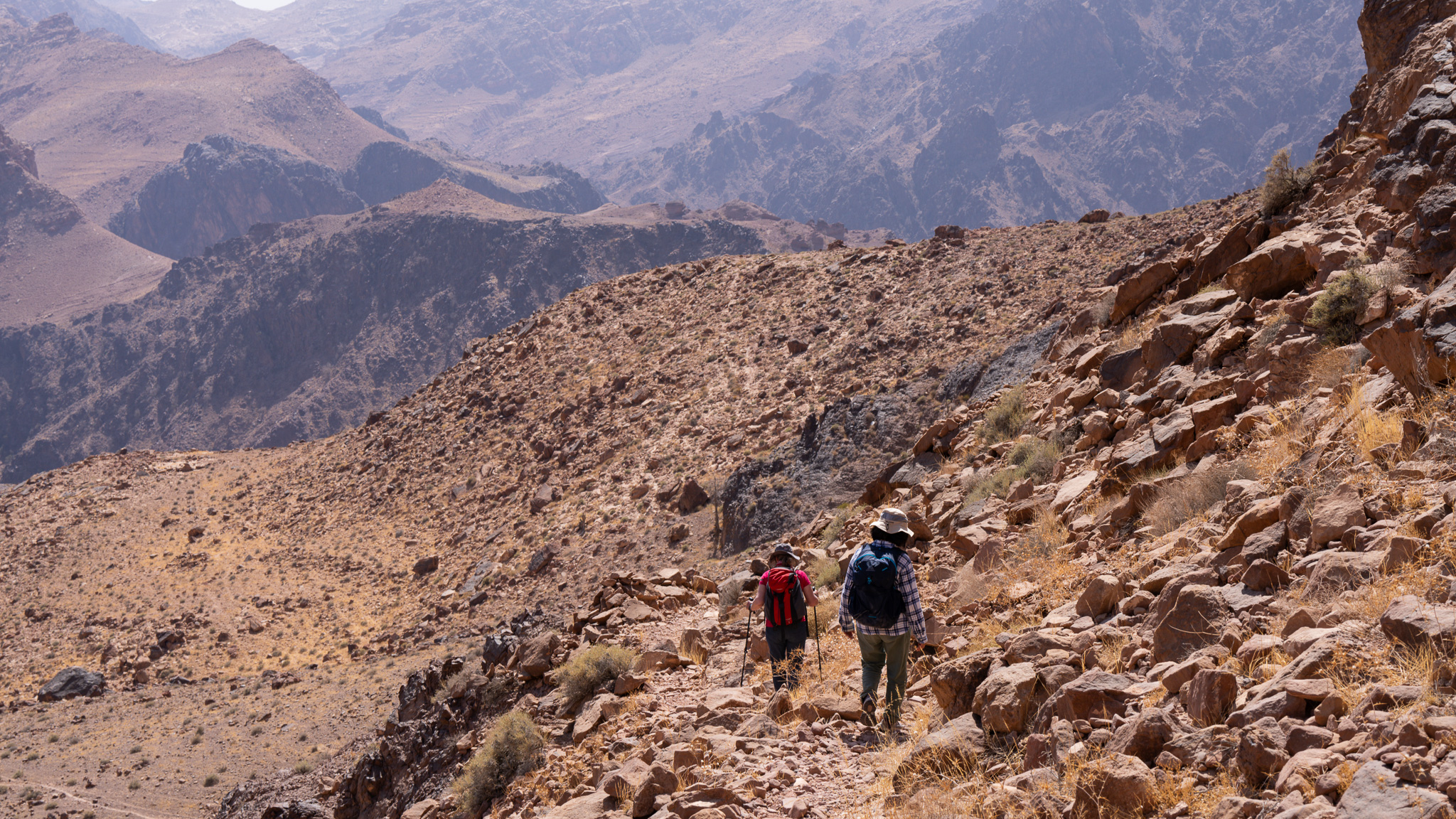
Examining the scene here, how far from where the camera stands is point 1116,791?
3.96 m

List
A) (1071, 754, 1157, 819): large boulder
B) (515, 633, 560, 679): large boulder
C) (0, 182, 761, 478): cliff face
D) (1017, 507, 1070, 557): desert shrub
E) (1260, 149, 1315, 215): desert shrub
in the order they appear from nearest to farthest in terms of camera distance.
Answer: (1071, 754, 1157, 819): large boulder → (1017, 507, 1070, 557): desert shrub → (515, 633, 560, 679): large boulder → (1260, 149, 1315, 215): desert shrub → (0, 182, 761, 478): cliff face

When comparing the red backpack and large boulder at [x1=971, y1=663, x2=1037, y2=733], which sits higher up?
large boulder at [x1=971, y1=663, x2=1037, y2=733]

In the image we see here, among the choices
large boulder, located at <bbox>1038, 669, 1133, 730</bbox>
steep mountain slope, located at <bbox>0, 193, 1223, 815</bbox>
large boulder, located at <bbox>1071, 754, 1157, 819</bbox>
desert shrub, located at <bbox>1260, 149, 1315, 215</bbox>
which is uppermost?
desert shrub, located at <bbox>1260, 149, 1315, 215</bbox>

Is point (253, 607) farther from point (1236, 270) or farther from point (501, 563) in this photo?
point (1236, 270)

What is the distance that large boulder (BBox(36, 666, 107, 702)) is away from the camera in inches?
957

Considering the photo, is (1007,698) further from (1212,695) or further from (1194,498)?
(1194,498)

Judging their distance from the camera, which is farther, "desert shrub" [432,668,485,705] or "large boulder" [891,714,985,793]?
"desert shrub" [432,668,485,705]

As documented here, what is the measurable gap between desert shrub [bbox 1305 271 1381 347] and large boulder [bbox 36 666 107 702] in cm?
2835

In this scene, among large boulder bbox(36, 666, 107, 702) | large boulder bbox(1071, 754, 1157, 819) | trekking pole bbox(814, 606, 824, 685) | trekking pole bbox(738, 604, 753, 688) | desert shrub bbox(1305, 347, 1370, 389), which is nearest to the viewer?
large boulder bbox(1071, 754, 1157, 819)

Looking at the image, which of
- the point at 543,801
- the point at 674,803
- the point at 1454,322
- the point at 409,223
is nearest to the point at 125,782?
the point at 543,801

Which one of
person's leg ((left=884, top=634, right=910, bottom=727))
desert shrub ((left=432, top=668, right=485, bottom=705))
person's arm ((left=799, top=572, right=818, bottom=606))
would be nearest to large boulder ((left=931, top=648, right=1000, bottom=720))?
person's leg ((left=884, top=634, right=910, bottom=727))

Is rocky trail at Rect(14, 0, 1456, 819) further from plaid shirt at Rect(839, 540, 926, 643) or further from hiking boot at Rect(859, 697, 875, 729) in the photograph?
plaid shirt at Rect(839, 540, 926, 643)

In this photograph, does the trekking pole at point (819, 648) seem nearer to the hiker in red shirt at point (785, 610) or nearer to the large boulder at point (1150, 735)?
the hiker in red shirt at point (785, 610)

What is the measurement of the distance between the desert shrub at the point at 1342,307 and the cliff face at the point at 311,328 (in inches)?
5227
